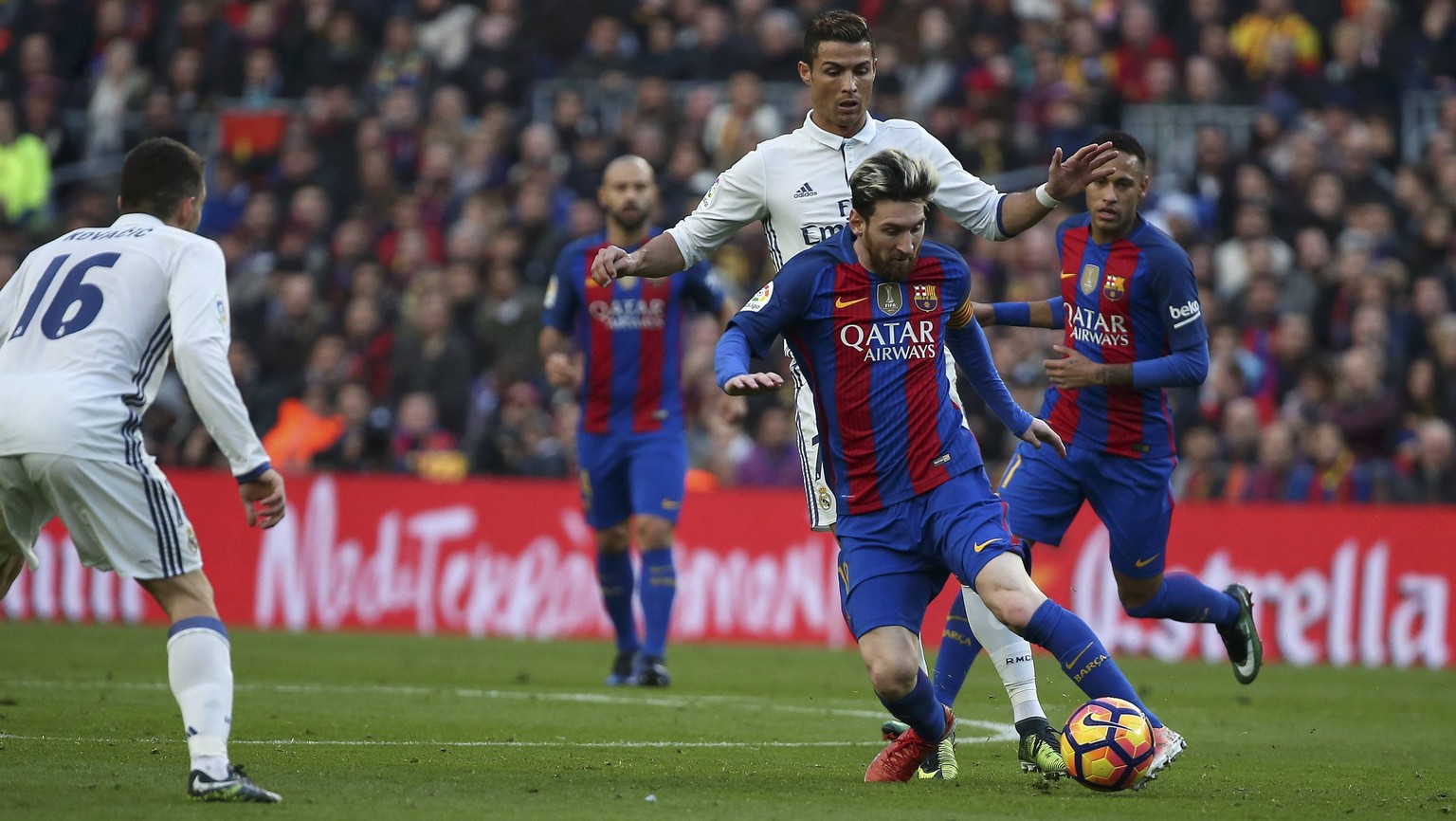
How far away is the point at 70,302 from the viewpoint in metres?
6.49

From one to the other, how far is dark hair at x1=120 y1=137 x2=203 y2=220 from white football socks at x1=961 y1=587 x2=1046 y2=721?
341 centimetres

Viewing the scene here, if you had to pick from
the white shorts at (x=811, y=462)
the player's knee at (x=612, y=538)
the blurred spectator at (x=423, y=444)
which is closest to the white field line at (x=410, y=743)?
the white shorts at (x=811, y=462)

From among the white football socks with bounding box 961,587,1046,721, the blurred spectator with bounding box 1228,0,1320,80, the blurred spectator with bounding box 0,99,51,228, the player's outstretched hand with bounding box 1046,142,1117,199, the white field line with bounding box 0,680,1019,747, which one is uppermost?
the blurred spectator with bounding box 1228,0,1320,80

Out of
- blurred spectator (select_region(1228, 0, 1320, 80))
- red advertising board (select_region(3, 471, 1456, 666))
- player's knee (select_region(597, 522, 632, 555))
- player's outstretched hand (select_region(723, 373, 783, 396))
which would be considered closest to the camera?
player's outstretched hand (select_region(723, 373, 783, 396))

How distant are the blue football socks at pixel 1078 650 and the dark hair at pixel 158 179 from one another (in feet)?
11.0

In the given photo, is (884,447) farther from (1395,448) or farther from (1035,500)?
(1395,448)

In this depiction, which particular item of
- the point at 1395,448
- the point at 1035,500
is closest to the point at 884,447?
the point at 1035,500

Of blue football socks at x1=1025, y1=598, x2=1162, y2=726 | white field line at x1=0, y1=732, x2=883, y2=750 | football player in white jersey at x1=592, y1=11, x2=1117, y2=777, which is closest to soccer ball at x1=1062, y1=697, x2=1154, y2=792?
blue football socks at x1=1025, y1=598, x2=1162, y2=726

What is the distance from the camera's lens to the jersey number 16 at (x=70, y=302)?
6.46m

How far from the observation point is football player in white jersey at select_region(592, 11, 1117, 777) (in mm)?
7980

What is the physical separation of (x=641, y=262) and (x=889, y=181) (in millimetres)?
1227

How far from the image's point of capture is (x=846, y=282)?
24.0 ft

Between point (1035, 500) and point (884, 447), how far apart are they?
7.17ft

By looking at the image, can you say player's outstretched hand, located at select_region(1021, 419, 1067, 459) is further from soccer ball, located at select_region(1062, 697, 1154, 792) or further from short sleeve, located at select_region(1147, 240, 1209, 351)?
short sleeve, located at select_region(1147, 240, 1209, 351)
